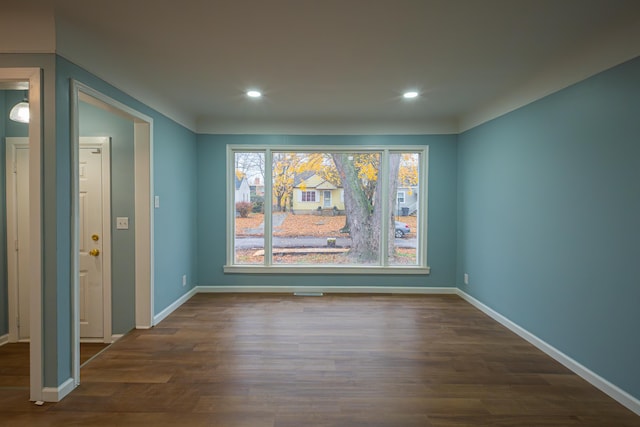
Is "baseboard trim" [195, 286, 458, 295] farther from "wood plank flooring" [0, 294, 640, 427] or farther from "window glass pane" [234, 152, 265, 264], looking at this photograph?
"wood plank flooring" [0, 294, 640, 427]

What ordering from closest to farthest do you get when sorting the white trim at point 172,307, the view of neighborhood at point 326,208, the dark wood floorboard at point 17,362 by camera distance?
the dark wood floorboard at point 17,362
the white trim at point 172,307
the view of neighborhood at point 326,208

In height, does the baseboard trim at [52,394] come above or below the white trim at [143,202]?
below

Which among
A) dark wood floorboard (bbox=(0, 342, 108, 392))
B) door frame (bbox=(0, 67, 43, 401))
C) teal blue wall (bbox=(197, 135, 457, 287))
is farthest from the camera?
teal blue wall (bbox=(197, 135, 457, 287))

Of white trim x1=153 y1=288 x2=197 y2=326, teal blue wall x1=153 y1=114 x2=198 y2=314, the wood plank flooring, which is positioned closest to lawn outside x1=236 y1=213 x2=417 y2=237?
teal blue wall x1=153 y1=114 x2=198 y2=314

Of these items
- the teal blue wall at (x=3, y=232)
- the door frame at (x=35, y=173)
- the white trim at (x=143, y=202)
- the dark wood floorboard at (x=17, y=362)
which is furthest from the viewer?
the white trim at (x=143, y=202)

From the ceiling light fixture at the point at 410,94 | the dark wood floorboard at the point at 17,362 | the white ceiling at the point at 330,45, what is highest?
the ceiling light fixture at the point at 410,94

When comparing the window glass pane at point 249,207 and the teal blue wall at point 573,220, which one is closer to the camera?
the teal blue wall at point 573,220

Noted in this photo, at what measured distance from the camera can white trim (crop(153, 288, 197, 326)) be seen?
12.1 feet

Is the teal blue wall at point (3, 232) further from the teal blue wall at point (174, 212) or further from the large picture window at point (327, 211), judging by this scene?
the large picture window at point (327, 211)

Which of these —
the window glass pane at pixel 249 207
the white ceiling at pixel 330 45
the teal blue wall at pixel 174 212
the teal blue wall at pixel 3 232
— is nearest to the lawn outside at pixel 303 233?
the window glass pane at pixel 249 207

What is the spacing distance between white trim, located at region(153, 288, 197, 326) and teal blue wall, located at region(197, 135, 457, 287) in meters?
0.30

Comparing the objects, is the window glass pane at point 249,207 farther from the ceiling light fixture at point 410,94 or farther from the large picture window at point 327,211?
the ceiling light fixture at point 410,94

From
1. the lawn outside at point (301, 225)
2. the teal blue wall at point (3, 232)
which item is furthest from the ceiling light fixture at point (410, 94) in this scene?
the teal blue wall at point (3, 232)

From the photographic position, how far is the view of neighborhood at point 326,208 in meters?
4.91
